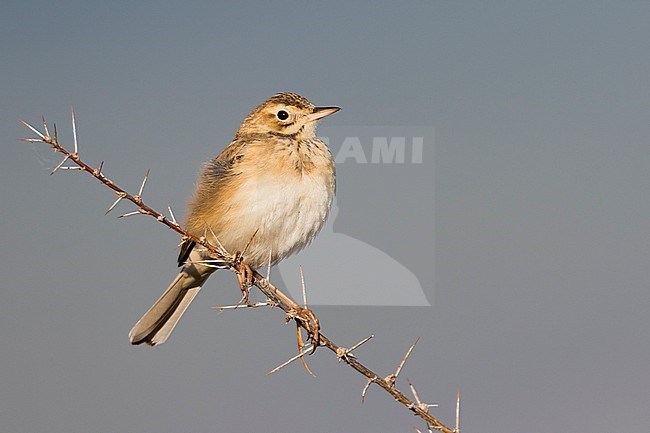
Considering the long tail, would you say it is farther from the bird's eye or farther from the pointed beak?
the pointed beak

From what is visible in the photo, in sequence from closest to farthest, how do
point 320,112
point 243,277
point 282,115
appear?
point 243,277, point 320,112, point 282,115

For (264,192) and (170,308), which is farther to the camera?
(170,308)

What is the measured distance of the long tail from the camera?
4.96 metres

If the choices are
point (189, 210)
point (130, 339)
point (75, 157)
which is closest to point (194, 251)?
point (189, 210)

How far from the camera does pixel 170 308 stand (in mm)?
5164

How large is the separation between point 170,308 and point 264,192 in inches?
51.7

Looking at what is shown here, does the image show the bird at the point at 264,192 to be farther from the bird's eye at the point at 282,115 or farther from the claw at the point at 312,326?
the claw at the point at 312,326

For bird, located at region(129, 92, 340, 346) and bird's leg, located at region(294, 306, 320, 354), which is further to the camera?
bird, located at region(129, 92, 340, 346)

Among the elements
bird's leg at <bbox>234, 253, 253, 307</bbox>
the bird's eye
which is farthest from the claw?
the bird's eye

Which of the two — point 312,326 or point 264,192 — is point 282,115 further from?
point 312,326

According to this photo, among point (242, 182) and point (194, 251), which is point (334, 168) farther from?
point (194, 251)

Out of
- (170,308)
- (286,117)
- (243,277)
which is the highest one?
(286,117)

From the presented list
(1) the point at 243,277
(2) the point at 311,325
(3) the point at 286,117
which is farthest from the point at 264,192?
(2) the point at 311,325

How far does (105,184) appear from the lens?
267 centimetres
